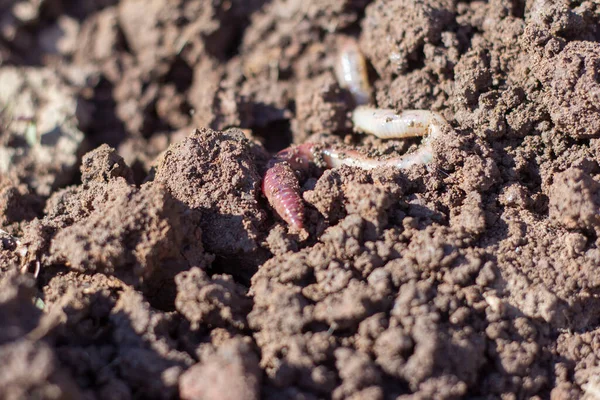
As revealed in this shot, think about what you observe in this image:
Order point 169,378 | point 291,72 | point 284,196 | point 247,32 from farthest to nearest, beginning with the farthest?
point 247,32, point 291,72, point 284,196, point 169,378

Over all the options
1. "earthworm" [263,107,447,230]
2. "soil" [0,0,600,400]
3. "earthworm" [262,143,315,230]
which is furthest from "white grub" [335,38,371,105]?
"earthworm" [262,143,315,230]

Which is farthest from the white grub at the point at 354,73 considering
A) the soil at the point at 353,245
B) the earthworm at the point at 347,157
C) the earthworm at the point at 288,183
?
the earthworm at the point at 288,183

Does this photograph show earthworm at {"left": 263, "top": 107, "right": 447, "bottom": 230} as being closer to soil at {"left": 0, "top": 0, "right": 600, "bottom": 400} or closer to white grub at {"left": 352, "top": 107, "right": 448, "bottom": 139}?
white grub at {"left": 352, "top": 107, "right": 448, "bottom": 139}

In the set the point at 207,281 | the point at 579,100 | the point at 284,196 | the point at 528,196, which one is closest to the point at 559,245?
the point at 528,196

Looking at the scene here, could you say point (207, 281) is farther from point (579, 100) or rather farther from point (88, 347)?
point (579, 100)

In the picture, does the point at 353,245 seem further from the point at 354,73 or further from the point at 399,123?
the point at 354,73

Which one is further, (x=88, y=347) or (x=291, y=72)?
(x=291, y=72)
